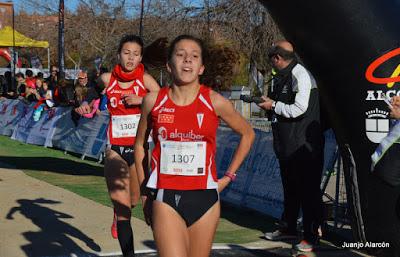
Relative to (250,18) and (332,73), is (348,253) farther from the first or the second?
(250,18)

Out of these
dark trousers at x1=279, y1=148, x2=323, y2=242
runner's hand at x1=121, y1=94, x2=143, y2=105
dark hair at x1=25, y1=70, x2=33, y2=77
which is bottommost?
dark trousers at x1=279, y1=148, x2=323, y2=242

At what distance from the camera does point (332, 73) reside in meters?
6.34

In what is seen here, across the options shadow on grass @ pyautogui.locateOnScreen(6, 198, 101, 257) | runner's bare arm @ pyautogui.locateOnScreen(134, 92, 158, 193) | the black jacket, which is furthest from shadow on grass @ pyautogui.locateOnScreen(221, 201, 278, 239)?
runner's bare arm @ pyautogui.locateOnScreen(134, 92, 158, 193)

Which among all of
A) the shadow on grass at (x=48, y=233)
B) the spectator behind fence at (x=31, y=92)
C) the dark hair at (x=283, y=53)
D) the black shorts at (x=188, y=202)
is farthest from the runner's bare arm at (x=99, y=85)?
the spectator behind fence at (x=31, y=92)

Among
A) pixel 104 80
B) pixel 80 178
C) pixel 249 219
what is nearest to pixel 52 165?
pixel 80 178

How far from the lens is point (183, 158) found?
4.51m

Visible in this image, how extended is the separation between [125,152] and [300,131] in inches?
72.8

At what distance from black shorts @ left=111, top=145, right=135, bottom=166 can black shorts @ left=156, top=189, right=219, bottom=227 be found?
2.14 meters

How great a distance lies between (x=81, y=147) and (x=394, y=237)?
10596 millimetres

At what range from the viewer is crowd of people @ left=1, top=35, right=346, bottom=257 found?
448 cm

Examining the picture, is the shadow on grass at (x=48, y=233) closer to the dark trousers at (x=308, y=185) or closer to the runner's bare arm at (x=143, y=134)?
the dark trousers at (x=308, y=185)

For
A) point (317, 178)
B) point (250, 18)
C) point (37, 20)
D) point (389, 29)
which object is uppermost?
point (37, 20)

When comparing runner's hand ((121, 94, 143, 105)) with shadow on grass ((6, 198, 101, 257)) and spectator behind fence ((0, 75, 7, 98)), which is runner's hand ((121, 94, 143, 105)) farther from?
spectator behind fence ((0, 75, 7, 98))

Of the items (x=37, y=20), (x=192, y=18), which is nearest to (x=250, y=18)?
(x=192, y=18)
